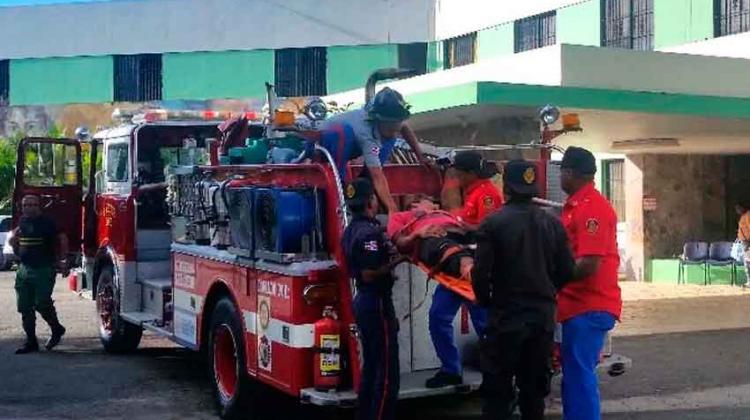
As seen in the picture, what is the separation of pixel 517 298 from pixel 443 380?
1.47m

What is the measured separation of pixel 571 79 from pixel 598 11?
954 centimetres

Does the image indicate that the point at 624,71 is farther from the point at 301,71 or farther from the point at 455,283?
the point at 301,71

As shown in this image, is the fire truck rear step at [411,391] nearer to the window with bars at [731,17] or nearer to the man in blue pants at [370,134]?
the man in blue pants at [370,134]

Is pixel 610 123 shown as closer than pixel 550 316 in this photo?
No

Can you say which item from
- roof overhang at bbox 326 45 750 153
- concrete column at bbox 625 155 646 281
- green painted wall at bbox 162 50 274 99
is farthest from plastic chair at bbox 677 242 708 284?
green painted wall at bbox 162 50 274 99

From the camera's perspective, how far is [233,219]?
26.0ft

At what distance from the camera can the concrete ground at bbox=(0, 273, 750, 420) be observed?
8.48 m

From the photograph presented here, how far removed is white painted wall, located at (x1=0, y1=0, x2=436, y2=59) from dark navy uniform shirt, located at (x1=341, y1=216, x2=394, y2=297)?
27705 millimetres

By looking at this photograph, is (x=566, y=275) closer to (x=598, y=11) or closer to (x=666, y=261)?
(x=666, y=261)

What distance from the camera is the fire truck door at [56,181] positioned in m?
11.9

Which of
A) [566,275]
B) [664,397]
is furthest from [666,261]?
[566,275]

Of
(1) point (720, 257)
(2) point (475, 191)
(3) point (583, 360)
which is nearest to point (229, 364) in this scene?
(2) point (475, 191)

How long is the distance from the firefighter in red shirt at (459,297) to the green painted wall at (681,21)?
14990 mm

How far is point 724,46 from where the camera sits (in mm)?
20516
